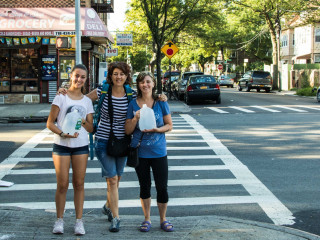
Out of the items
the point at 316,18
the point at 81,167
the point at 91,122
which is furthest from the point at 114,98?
the point at 316,18

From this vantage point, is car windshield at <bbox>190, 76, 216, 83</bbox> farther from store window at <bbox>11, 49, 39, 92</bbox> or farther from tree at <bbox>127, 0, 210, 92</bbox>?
store window at <bbox>11, 49, 39, 92</bbox>

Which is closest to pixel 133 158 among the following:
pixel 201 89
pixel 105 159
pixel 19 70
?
pixel 105 159

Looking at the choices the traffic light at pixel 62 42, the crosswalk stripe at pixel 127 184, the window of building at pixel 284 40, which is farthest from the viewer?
the window of building at pixel 284 40

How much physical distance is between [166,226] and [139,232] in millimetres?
283

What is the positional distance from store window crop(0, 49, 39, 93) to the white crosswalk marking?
11956 mm

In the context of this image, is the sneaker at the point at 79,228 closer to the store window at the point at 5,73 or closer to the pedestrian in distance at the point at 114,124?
the pedestrian in distance at the point at 114,124

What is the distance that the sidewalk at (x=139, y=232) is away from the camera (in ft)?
15.2

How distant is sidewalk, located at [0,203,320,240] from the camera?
15.2 feet

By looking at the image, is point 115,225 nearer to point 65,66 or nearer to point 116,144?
point 116,144

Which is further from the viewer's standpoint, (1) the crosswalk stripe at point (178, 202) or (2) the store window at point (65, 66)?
(2) the store window at point (65, 66)

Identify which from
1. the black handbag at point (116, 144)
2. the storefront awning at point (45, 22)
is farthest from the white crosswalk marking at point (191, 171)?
the storefront awning at point (45, 22)

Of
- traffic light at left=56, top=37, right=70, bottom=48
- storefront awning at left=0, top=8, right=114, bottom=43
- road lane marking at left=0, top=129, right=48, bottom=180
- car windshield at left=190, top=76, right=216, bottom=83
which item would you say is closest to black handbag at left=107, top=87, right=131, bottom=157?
road lane marking at left=0, top=129, right=48, bottom=180

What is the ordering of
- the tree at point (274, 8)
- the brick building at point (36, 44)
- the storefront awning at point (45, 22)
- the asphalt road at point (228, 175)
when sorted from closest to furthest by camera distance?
1. the asphalt road at point (228, 175)
2. the storefront awning at point (45, 22)
3. the brick building at point (36, 44)
4. the tree at point (274, 8)

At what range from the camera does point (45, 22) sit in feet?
77.6
